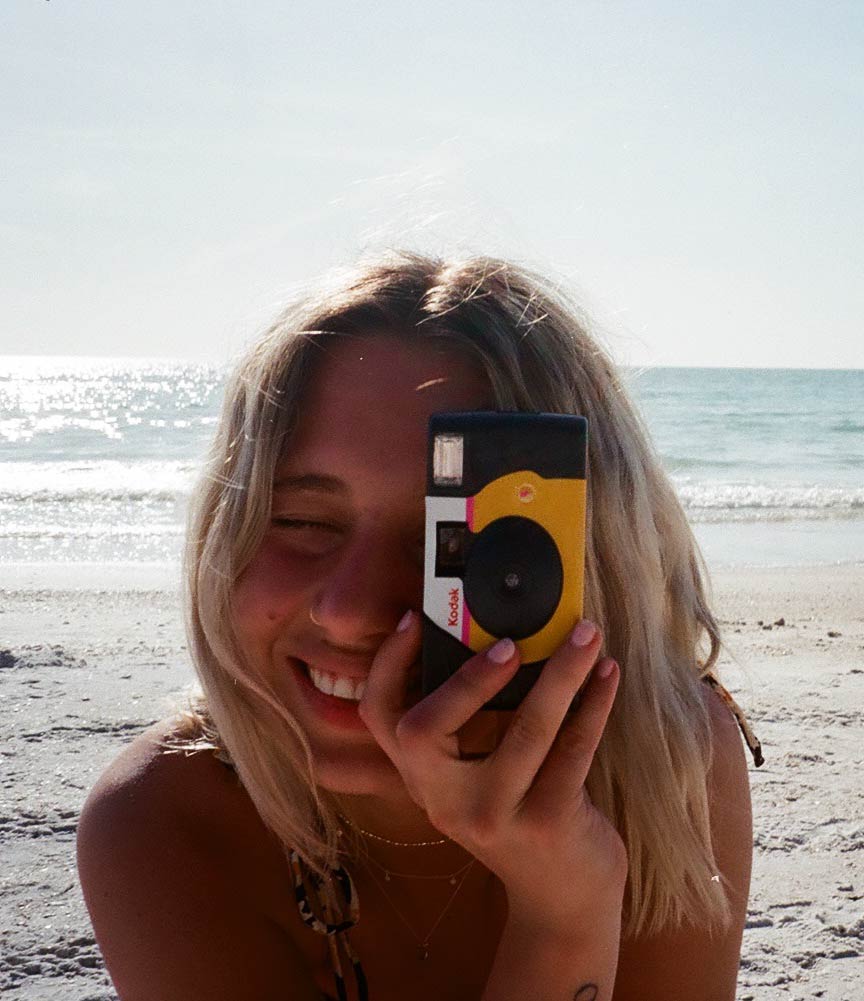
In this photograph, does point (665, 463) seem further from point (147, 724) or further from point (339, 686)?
point (147, 724)

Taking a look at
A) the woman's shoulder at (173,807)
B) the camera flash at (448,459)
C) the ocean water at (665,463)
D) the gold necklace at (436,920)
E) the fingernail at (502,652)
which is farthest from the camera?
the ocean water at (665,463)

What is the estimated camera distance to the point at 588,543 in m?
1.62

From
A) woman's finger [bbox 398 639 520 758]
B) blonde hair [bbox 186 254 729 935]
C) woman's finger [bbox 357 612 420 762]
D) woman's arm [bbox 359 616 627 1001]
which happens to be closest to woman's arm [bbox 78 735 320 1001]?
blonde hair [bbox 186 254 729 935]

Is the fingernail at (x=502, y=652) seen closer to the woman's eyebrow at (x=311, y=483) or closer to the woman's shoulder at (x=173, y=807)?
the woman's eyebrow at (x=311, y=483)

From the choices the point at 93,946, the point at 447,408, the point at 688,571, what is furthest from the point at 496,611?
the point at 93,946

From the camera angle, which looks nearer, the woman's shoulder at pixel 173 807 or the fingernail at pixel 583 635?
the fingernail at pixel 583 635

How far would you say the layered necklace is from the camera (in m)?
1.92

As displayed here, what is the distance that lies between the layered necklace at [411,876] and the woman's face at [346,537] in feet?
0.95

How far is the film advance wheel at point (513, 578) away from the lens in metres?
1.29

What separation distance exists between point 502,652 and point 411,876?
0.86m

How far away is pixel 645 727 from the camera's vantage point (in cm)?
174

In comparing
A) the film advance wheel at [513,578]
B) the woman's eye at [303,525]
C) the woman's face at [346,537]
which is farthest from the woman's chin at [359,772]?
the film advance wheel at [513,578]

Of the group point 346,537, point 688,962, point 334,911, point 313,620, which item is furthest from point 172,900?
point 688,962

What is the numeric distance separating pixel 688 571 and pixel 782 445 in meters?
23.9
